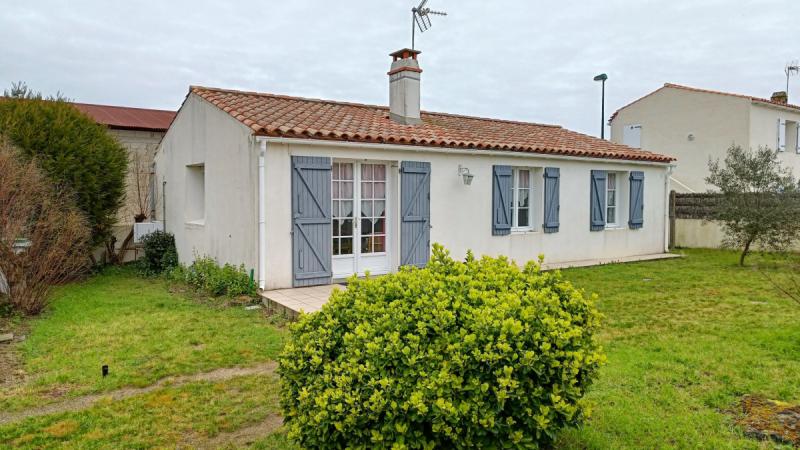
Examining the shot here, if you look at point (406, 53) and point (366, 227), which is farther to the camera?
point (406, 53)

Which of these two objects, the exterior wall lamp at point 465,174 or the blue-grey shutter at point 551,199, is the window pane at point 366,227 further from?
the blue-grey shutter at point 551,199

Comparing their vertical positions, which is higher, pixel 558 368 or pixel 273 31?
pixel 273 31

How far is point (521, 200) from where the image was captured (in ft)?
38.0

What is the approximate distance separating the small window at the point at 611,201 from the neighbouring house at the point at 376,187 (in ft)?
0.12

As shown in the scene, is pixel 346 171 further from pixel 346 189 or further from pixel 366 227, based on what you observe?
pixel 366 227

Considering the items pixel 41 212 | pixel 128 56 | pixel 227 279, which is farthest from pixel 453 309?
pixel 128 56

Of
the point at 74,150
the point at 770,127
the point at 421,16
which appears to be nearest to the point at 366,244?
the point at 421,16

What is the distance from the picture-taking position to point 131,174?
13578mm

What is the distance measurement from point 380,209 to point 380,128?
1.53m

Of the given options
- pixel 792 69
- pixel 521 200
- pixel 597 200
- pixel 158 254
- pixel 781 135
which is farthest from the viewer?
pixel 792 69

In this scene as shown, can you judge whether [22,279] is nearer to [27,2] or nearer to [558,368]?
[27,2]

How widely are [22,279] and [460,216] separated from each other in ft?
22.9

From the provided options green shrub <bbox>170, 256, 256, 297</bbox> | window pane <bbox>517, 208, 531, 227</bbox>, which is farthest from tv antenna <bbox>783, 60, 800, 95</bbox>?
green shrub <bbox>170, 256, 256, 297</bbox>

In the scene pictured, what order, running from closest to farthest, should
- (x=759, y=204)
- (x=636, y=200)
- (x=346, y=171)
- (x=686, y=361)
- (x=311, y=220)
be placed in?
(x=686, y=361) < (x=311, y=220) < (x=346, y=171) < (x=759, y=204) < (x=636, y=200)
